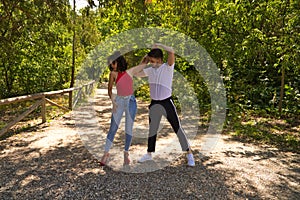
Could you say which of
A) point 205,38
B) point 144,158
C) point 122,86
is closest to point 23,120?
point 144,158

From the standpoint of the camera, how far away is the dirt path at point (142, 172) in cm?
339

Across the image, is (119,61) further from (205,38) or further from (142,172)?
(205,38)

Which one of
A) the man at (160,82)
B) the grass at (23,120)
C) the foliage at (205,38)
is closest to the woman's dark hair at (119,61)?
the man at (160,82)

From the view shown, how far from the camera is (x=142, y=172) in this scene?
4055mm

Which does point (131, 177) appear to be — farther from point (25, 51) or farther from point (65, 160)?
point (25, 51)

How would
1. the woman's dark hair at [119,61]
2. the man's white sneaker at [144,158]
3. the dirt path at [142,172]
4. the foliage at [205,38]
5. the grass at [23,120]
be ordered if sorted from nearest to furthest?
the dirt path at [142,172]
the woman's dark hair at [119,61]
the man's white sneaker at [144,158]
the foliage at [205,38]
the grass at [23,120]

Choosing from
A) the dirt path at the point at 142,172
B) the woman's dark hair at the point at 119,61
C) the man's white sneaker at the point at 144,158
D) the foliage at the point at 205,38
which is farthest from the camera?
the foliage at the point at 205,38

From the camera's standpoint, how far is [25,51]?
14133 mm

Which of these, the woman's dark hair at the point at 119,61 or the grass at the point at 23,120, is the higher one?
the woman's dark hair at the point at 119,61

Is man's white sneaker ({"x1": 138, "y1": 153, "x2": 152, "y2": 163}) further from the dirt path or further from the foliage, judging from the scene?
the foliage

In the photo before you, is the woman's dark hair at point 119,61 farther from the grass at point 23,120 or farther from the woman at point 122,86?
the grass at point 23,120

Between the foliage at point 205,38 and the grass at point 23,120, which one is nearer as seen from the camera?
the foliage at point 205,38

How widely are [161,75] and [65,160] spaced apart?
2346 millimetres

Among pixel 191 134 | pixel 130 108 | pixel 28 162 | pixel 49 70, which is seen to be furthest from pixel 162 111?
pixel 49 70
